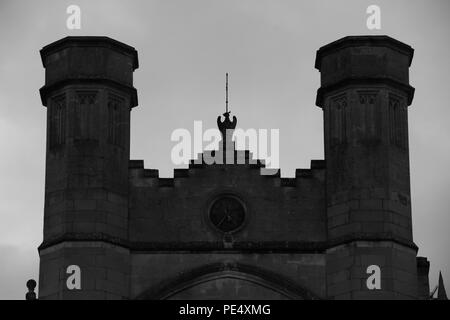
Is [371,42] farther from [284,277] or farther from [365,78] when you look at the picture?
[284,277]

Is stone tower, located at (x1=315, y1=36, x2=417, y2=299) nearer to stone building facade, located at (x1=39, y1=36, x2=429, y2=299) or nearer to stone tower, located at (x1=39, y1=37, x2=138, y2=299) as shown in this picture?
stone building facade, located at (x1=39, y1=36, x2=429, y2=299)

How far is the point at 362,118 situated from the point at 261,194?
3428 mm

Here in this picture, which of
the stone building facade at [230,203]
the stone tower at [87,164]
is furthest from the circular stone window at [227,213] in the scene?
the stone tower at [87,164]

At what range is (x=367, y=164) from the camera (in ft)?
264

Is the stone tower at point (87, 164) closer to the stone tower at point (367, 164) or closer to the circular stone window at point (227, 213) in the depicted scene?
the circular stone window at point (227, 213)

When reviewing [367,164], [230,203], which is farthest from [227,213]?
[367,164]

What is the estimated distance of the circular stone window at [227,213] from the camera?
80188mm

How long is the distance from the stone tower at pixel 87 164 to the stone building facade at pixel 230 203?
0.03 m

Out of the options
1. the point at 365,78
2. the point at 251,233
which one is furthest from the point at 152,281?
the point at 365,78

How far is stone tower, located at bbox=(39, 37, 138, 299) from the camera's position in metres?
79.2

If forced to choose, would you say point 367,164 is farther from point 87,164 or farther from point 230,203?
point 87,164

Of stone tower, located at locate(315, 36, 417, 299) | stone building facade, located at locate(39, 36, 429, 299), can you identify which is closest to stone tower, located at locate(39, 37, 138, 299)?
stone building facade, located at locate(39, 36, 429, 299)

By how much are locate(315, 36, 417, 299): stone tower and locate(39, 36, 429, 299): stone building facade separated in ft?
0.09
